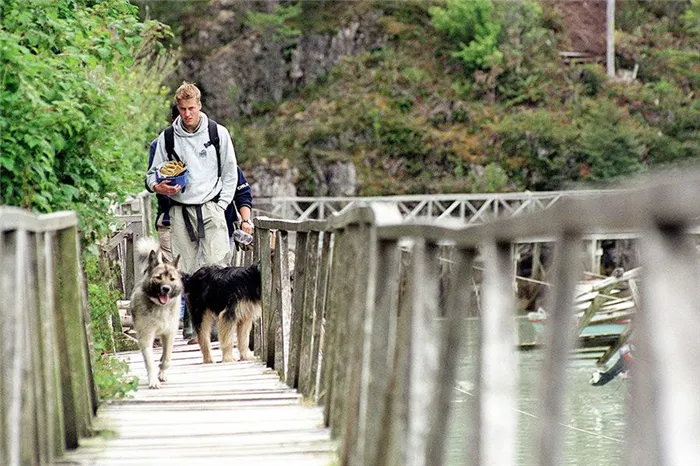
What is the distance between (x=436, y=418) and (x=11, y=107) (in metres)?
3.88

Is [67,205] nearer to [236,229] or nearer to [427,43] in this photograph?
[236,229]

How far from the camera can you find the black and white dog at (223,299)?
28.6 ft

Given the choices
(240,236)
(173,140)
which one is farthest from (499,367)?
(240,236)

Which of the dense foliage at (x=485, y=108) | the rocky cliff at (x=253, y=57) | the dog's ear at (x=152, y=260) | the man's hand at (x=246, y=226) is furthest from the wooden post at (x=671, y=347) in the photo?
the rocky cliff at (x=253, y=57)

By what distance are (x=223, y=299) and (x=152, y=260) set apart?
0.87 m

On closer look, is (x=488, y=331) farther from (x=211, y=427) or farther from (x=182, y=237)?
(x=182, y=237)

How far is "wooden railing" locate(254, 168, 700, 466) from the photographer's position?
1.94 m

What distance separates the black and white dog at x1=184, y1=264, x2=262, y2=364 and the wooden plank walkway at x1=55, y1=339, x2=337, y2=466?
2.65ft

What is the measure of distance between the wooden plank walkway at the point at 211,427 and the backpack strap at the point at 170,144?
1.59 metres

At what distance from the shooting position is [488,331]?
304 centimetres

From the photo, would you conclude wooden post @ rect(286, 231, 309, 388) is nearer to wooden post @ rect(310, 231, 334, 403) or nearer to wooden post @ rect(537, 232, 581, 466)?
wooden post @ rect(310, 231, 334, 403)

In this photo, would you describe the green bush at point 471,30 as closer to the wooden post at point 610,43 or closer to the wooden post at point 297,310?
the wooden post at point 610,43

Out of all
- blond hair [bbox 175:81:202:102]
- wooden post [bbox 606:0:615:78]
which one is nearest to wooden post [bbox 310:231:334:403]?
blond hair [bbox 175:81:202:102]

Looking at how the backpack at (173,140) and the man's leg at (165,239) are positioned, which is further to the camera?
the man's leg at (165,239)
